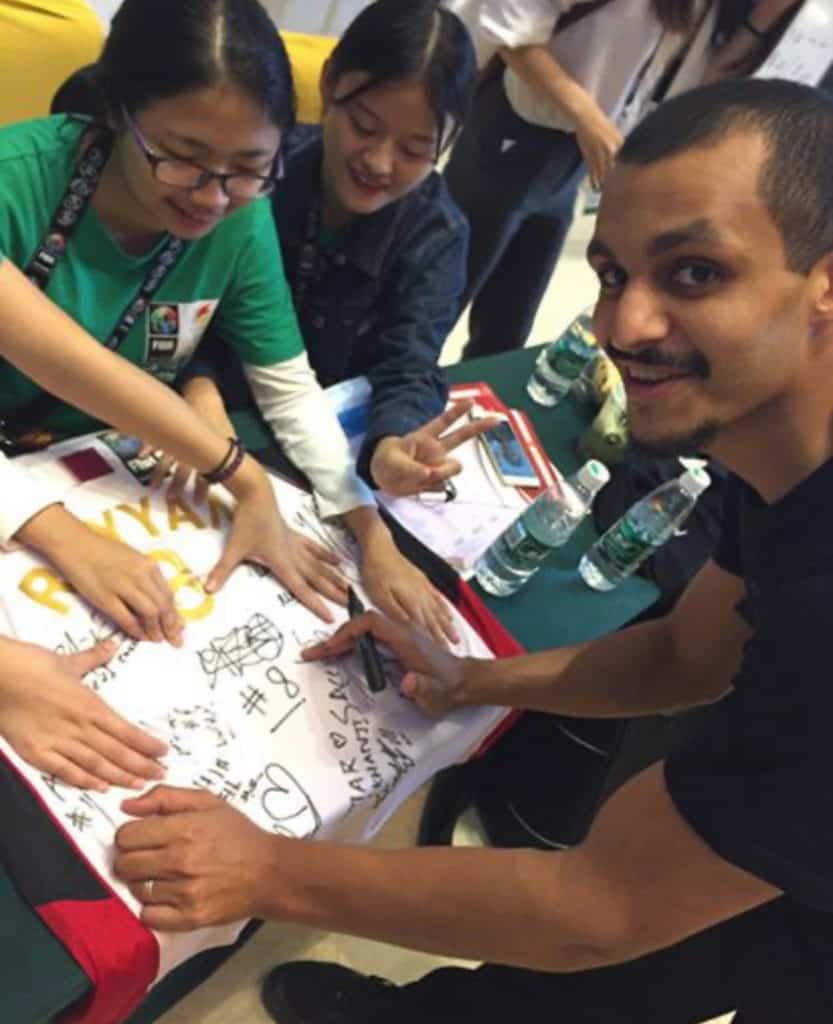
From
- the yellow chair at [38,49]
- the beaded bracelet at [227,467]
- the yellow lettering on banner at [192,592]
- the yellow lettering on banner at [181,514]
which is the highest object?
the yellow chair at [38,49]

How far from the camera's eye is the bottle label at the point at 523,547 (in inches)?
44.6

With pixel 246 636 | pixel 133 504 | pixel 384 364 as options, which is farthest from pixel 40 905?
pixel 384 364

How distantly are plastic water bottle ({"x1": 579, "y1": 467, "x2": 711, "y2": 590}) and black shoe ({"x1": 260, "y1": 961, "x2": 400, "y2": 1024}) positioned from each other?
0.64 meters

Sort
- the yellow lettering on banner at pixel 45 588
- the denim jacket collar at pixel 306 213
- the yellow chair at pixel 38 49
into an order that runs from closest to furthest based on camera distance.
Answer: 1. the yellow lettering on banner at pixel 45 588
2. the denim jacket collar at pixel 306 213
3. the yellow chair at pixel 38 49

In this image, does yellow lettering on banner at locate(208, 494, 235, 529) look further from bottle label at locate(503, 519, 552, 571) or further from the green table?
bottle label at locate(503, 519, 552, 571)

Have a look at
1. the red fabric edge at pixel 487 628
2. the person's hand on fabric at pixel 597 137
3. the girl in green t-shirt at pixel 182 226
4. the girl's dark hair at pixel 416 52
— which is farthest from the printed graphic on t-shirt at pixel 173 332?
the person's hand on fabric at pixel 597 137

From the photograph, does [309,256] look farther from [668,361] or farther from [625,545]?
[668,361]

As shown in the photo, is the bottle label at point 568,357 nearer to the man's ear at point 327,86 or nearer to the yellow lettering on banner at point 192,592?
the man's ear at point 327,86

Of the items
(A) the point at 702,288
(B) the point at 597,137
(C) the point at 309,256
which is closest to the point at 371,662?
(A) the point at 702,288

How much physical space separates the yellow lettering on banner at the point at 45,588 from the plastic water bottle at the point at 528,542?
1.62ft

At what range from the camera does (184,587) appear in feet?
3.18

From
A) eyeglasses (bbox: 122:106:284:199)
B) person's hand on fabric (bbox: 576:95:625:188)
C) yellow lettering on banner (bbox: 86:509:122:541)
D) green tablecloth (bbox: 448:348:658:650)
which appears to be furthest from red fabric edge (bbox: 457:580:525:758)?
person's hand on fabric (bbox: 576:95:625:188)

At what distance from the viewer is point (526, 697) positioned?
41.2 inches

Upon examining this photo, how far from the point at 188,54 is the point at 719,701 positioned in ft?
2.51
